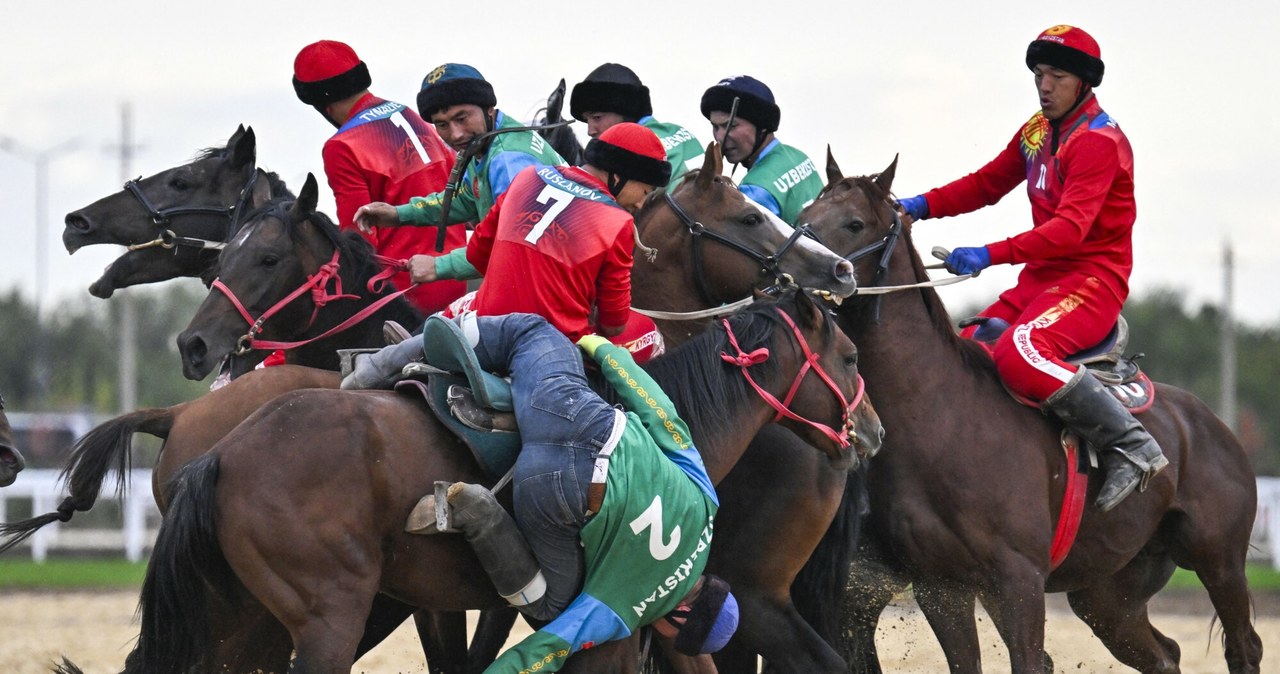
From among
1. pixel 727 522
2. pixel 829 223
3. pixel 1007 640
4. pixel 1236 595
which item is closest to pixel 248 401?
pixel 727 522

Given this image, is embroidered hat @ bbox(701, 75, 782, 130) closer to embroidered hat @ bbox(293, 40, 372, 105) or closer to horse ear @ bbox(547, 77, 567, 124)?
horse ear @ bbox(547, 77, 567, 124)

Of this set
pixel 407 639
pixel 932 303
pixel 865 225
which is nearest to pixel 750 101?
pixel 865 225

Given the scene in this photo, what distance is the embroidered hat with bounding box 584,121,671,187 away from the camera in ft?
19.8

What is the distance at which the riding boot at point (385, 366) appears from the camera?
227 inches

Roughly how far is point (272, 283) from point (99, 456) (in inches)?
39.6

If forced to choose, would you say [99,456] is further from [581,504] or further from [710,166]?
[710,166]

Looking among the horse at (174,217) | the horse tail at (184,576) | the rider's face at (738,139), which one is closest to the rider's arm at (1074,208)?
the rider's face at (738,139)

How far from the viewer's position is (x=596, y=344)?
5832 millimetres

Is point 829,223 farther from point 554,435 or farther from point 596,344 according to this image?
point 554,435

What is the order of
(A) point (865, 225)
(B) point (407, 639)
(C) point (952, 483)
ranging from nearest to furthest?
(C) point (952, 483) → (A) point (865, 225) → (B) point (407, 639)

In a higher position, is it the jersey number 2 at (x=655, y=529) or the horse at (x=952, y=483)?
the jersey number 2 at (x=655, y=529)

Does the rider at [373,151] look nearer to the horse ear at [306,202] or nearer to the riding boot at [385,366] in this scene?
the horse ear at [306,202]

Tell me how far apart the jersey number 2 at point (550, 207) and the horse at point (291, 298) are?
4.87 feet

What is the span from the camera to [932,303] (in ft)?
24.0
